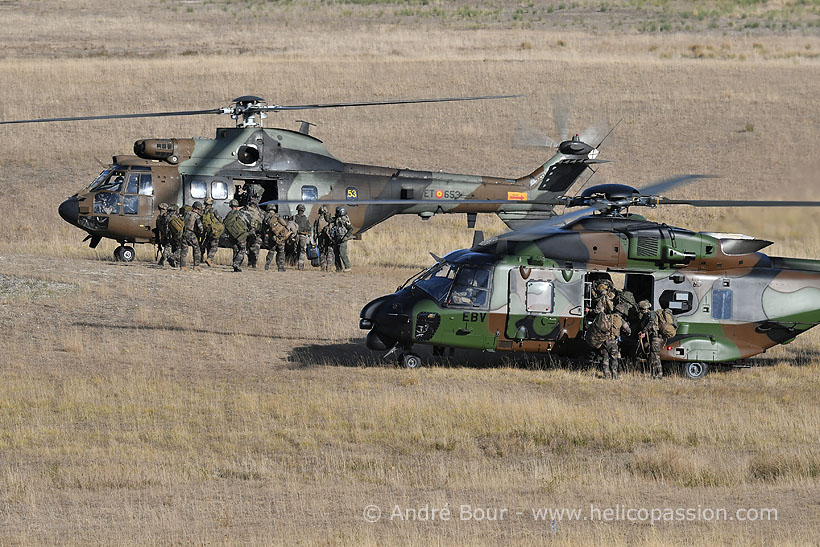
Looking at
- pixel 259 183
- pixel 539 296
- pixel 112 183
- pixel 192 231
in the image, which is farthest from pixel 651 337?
pixel 112 183

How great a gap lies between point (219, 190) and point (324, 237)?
2524mm

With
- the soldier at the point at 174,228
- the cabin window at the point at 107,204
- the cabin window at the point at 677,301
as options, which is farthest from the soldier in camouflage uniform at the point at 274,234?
the cabin window at the point at 677,301

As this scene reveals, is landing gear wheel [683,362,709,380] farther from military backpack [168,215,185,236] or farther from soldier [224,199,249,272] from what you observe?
military backpack [168,215,185,236]

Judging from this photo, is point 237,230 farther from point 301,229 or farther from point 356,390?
point 356,390

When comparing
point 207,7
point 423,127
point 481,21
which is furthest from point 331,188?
point 207,7

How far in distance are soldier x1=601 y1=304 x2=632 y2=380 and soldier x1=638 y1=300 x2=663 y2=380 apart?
233mm

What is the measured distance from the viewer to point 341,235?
25.2 meters

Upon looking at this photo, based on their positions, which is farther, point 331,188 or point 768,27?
point 768,27

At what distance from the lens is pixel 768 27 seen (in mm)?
65625

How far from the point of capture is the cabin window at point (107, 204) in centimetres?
2409

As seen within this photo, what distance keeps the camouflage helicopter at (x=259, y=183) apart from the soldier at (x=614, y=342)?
6.84 meters

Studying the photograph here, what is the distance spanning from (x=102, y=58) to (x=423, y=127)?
54.8 ft

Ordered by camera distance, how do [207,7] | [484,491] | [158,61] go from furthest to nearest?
[207,7], [158,61], [484,491]

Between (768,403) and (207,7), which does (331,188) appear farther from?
(207,7)
